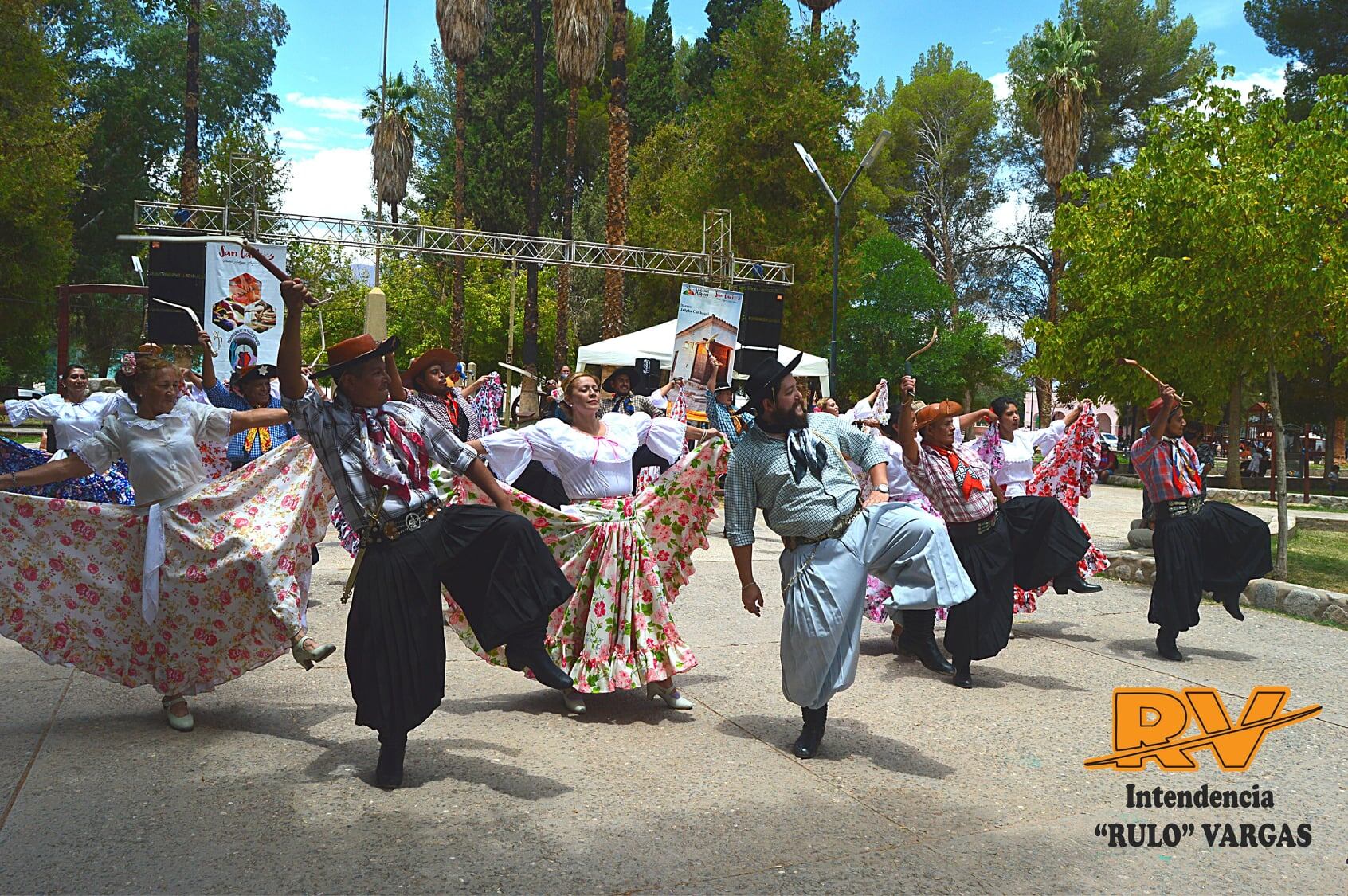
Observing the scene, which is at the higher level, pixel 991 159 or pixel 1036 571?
pixel 991 159

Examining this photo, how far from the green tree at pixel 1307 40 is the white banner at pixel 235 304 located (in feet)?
90.9

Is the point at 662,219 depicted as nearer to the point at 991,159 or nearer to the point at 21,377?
the point at 991,159

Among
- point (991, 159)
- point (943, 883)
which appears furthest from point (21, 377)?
point (943, 883)

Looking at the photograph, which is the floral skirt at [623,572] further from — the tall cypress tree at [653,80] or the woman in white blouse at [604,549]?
the tall cypress tree at [653,80]

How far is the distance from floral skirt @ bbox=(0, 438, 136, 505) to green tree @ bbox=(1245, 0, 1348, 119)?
106ft

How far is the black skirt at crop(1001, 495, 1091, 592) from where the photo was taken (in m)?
7.23

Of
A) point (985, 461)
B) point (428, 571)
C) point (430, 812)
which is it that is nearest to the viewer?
point (430, 812)

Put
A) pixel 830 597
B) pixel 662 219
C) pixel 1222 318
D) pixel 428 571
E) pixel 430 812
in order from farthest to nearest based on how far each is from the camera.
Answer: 1. pixel 662 219
2. pixel 1222 318
3. pixel 830 597
4. pixel 428 571
5. pixel 430 812

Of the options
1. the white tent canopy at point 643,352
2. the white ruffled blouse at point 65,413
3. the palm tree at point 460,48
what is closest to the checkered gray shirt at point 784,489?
the white ruffled blouse at point 65,413

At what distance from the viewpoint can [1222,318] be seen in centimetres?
1059

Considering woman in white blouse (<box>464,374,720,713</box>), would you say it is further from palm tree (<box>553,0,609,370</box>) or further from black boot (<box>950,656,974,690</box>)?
palm tree (<box>553,0,609,370</box>)

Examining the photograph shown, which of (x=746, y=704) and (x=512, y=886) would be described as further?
(x=746, y=704)

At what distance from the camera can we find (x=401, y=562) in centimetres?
452

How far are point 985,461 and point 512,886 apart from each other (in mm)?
5847
